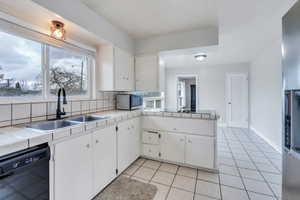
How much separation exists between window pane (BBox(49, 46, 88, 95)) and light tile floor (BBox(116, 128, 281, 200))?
5.05 feet

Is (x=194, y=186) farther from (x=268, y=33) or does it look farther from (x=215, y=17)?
(x=268, y=33)

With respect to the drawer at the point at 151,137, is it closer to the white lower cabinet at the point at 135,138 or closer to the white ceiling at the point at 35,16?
the white lower cabinet at the point at 135,138

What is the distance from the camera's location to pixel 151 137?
2689mm

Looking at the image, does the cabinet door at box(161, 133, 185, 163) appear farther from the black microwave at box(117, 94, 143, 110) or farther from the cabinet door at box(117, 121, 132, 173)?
the black microwave at box(117, 94, 143, 110)

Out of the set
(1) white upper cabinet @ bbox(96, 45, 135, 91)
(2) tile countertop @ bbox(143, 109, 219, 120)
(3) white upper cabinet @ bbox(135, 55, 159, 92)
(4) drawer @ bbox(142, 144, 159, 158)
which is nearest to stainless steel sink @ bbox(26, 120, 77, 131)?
(1) white upper cabinet @ bbox(96, 45, 135, 91)

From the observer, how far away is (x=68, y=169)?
1.36 metres

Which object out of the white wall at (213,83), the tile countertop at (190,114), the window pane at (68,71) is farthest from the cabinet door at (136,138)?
the white wall at (213,83)

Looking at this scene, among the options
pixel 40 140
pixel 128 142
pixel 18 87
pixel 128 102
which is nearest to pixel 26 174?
pixel 40 140

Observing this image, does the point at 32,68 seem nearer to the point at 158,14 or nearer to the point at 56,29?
the point at 56,29

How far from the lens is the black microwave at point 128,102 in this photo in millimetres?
2731

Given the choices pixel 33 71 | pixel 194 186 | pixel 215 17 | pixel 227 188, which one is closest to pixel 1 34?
pixel 33 71

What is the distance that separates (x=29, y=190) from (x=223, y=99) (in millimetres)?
5796

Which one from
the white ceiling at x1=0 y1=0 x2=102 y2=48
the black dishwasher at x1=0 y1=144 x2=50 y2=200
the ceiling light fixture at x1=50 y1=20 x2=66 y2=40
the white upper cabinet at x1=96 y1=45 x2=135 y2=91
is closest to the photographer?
the black dishwasher at x1=0 y1=144 x2=50 y2=200

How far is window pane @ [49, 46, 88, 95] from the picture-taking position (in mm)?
1944
